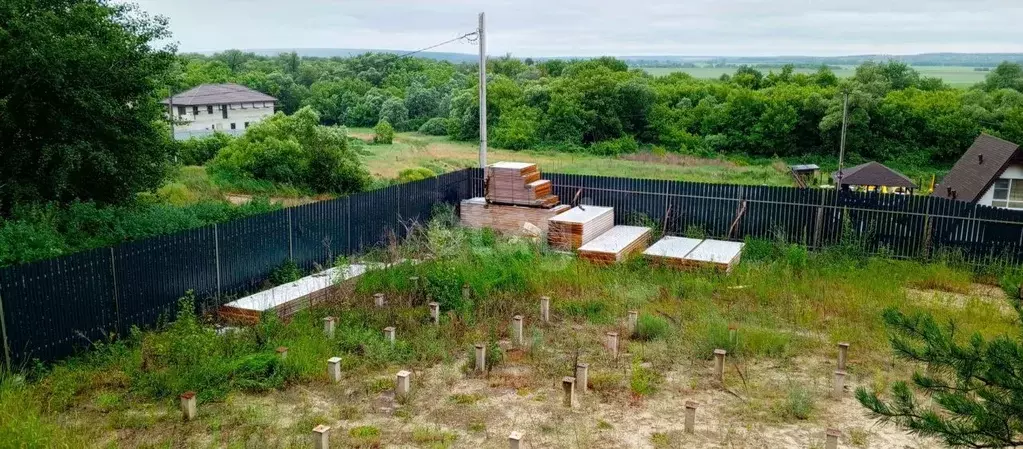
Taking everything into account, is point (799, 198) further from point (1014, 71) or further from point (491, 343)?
point (1014, 71)

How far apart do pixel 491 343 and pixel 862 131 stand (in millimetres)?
46268

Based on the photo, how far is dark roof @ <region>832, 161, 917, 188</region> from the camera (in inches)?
979

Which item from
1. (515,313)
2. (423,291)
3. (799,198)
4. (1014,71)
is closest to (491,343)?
(515,313)

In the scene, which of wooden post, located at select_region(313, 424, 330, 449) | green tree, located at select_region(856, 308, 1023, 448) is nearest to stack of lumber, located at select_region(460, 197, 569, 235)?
wooden post, located at select_region(313, 424, 330, 449)

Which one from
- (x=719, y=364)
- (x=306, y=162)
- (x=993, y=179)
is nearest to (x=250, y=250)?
(x=719, y=364)

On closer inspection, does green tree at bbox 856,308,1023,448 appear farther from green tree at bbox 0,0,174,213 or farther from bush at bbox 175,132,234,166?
bush at bbox 175,132,234,166

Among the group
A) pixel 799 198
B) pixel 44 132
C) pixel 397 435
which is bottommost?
pixel 397 435

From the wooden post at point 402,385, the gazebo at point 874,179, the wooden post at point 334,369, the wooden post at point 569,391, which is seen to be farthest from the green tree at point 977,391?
the gazebo at point 874,179

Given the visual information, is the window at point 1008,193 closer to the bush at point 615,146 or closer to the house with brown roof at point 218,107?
the bush at point 615,146

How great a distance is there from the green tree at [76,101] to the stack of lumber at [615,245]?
8.86 m

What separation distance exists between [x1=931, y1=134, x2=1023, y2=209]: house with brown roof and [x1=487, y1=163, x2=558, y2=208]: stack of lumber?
536 inches

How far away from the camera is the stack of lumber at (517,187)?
16875 mm

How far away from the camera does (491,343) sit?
372 inches

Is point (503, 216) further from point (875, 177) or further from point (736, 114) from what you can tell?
point (736, 114)
